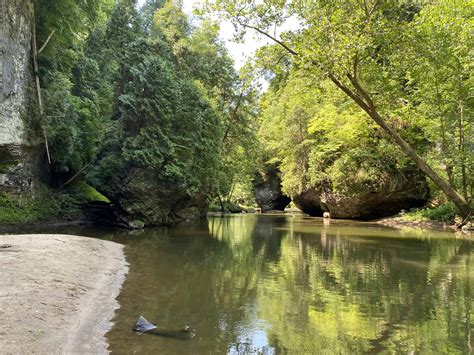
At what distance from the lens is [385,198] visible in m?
31.1

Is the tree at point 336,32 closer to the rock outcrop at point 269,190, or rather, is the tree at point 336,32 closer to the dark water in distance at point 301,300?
the dark water in distance at point 301,300

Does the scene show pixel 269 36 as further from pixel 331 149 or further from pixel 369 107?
pixel 331 149

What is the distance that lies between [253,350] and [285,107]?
39.1m

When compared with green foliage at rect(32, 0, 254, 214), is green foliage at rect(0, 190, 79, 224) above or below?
below

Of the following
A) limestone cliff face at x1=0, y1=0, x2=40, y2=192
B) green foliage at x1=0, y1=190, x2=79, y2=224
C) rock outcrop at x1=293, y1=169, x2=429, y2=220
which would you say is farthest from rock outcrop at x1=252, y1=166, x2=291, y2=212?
limestone cliff face at x1=0, y1=0, x2=40, y2=192

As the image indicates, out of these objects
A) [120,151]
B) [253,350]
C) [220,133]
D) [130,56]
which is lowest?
[253,350]

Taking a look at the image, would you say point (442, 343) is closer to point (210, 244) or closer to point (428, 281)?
point (428, 281)

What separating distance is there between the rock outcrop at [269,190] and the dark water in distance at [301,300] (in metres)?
36.8

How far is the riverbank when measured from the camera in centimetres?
533

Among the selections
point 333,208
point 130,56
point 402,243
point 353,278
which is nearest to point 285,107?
point 333,208

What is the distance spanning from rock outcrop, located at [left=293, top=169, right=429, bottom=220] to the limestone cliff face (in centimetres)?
2394

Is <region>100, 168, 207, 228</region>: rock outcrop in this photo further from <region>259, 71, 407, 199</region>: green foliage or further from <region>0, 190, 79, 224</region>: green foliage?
<region>259, 71, 407, 199</region>: green foliage

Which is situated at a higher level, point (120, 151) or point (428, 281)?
point (120, 151)

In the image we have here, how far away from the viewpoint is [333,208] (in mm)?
35000
